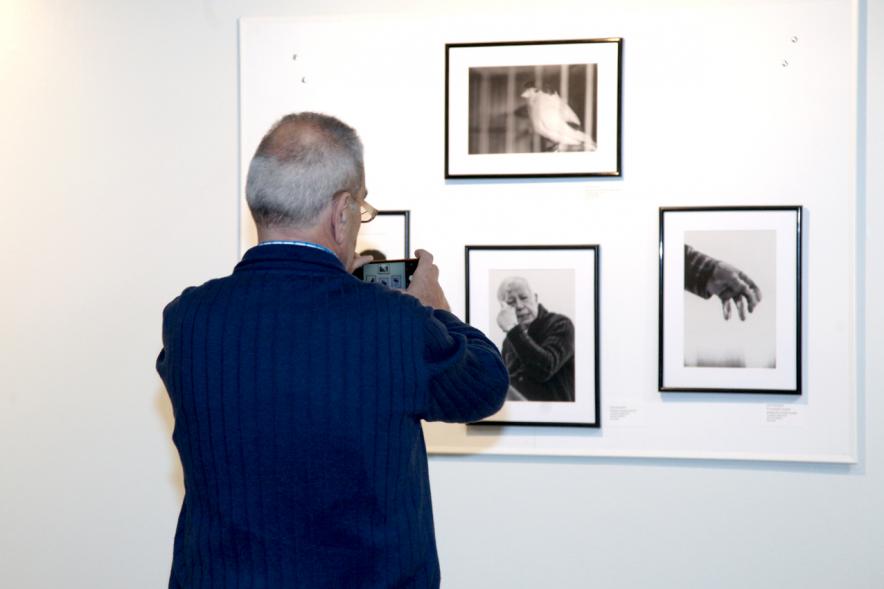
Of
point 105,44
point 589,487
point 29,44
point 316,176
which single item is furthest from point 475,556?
point 29,44

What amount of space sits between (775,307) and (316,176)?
131cm

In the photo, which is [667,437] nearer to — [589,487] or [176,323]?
[589,487]

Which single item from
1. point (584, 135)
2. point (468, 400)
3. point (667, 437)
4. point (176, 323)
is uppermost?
point (584, 135)

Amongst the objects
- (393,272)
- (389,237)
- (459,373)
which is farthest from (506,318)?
(459,373)

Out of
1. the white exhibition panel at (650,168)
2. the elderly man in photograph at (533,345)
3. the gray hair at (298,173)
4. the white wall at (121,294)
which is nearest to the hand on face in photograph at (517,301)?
the elderly man in photograph at (533,345)

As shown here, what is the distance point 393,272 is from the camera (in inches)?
65.1

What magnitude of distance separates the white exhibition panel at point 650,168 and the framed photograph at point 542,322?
3 centimetres

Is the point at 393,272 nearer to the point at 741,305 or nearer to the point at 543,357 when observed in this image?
the point at 543,357

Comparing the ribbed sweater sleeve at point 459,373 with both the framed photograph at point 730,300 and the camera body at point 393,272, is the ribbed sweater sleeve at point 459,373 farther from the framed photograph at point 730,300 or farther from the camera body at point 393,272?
the framed photograph at point 730,300

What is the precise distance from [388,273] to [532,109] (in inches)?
29.9

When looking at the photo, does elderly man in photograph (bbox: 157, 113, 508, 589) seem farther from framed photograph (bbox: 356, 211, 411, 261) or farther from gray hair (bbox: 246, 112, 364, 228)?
framed photograph (bbox: 356, 211, 411, 261)

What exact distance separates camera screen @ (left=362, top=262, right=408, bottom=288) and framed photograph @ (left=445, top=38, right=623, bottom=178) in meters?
0.60

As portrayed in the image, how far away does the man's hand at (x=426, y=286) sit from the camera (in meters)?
1.54

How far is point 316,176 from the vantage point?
134cm
